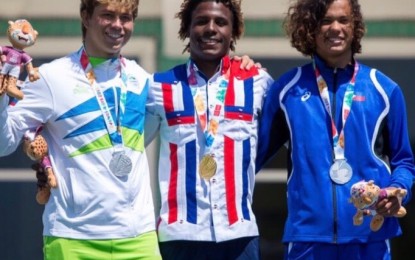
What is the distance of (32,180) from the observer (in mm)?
7863

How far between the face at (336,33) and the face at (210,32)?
0.40 meters

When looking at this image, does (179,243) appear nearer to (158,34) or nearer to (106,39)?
(106,39)

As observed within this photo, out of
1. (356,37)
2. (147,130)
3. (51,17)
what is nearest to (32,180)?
(51,17)

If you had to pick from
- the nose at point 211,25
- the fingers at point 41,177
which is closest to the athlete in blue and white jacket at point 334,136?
the nose at point 211,25

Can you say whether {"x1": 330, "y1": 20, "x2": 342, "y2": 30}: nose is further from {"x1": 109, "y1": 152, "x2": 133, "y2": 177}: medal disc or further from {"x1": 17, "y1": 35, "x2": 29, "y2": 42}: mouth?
{"x1": 17, "y1": 35, "x2": 29, "y2": 42}: mouth

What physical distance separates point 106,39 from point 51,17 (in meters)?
2.82

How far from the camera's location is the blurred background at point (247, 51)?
7750 millimetres

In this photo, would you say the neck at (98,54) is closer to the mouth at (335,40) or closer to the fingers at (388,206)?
the mouth at (335,40)

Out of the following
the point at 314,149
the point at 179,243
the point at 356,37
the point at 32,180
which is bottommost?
the point at 32,180

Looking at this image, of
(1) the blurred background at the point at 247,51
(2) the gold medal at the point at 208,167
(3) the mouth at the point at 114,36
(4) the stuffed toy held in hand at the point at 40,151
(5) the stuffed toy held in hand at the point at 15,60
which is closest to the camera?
(5) the stuffed toy held in hand at the point at 15,60

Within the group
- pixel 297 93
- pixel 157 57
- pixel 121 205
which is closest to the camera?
pixel 121 205

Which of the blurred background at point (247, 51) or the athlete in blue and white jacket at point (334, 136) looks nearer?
the athlete in blue and white jacket at point (334, 136)

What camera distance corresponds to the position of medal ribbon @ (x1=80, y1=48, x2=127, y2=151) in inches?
196

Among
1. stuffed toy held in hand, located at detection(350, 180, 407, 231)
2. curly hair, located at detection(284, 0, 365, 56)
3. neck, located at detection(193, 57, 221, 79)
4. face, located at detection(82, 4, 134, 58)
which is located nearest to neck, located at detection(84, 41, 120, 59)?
face, located at detection(82, 4, 134, 58)
